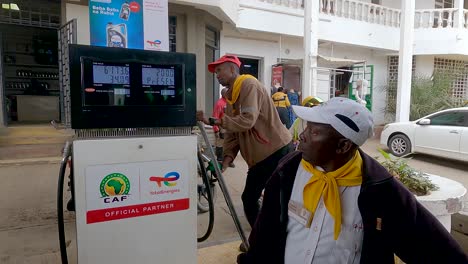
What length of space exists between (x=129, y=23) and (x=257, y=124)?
145cm

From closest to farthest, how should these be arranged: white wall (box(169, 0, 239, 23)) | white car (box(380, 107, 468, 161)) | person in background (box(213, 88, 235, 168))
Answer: person in background (box(213, 88, 235, 168)) → white wall (box(169, 0, 239, 23)) → white car (box(380, 107, 468, 161))

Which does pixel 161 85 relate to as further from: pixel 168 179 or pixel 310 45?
pixel 310 45

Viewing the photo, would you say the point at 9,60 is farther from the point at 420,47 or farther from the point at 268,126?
the point at 420,47

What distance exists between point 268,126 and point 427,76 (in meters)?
13.3

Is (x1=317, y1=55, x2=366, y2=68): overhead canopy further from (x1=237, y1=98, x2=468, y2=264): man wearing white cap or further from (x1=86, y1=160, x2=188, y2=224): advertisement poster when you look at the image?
(x1=237, y1=98, x2=468, y2=264): man wearing white cap

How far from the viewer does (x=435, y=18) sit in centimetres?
1380

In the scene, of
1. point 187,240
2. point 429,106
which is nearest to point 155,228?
point 187,240

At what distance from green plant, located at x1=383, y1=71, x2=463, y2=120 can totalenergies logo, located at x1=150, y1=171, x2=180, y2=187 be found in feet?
40.9

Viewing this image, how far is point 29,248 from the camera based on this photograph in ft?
10.9

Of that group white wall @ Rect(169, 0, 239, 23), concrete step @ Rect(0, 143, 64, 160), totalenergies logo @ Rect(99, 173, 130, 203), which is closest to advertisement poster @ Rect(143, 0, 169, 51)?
totalenergies logo @ Rect(99, 173, 130, 203)

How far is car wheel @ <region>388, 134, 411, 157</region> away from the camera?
8.86 m

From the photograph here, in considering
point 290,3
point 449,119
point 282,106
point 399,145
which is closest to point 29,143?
point 282,106

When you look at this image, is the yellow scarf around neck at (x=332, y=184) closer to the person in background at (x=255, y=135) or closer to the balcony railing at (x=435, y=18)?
the person in background at (x=255, y=135)

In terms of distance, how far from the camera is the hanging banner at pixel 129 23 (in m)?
3.10
